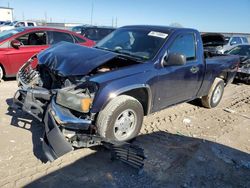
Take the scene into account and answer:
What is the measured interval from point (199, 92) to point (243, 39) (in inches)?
586

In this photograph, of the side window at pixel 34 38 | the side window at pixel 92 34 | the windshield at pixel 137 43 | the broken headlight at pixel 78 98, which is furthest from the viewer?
the side window at pixel 92 34

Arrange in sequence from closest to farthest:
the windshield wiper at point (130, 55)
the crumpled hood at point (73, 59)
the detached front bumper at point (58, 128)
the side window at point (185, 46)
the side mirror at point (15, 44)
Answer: the detached front bumper at point (58, 128)
the crumpled hood at point (73, 59)
the windshield wiper at point (130, 55)
the side window at point (185, 46)
the side mirror at point (15, 44)

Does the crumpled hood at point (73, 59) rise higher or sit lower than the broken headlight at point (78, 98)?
higher

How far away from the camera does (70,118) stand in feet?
11.4

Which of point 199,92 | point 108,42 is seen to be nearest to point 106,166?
point 108,42

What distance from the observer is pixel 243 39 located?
1867 cm

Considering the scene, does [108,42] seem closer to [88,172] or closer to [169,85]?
[169,85]

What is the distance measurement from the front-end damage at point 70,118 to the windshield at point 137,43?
90 centimetres

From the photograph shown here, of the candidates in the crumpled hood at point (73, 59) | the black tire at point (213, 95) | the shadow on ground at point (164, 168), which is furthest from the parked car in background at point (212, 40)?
the crumpled hood at point (73, 59)

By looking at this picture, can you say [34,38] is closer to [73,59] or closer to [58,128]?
[73,59]

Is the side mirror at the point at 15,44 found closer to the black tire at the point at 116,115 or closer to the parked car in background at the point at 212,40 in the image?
the black tire at the point at 116,115

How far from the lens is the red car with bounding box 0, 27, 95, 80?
7.58 m

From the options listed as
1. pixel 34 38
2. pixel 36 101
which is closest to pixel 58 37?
pixel 34 38

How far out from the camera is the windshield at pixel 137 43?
4617 millimetres
